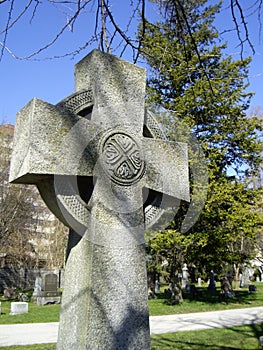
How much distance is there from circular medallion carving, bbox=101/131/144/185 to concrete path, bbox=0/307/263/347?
700 cm

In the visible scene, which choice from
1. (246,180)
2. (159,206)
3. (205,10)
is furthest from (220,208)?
(159,206)

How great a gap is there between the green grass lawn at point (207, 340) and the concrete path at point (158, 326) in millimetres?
755

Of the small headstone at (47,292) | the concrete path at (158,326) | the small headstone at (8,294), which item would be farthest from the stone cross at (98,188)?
the small headstone at (8,294)

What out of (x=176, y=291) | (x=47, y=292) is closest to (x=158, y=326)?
(x=176, y=291)

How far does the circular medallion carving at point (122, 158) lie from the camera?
9.62 feet

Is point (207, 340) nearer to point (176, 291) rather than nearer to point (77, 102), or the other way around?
point (77, 102)

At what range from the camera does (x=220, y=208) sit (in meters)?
18.8

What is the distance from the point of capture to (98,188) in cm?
286

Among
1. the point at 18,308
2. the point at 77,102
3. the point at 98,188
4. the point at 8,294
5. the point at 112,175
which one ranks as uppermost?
the point at 77,102

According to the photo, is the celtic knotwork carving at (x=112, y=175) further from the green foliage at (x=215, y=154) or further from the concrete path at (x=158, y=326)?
the green foliage at (x=215, y=154)

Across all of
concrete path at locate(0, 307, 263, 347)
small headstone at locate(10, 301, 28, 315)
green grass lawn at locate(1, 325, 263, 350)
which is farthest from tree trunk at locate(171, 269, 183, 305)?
green grass lawn at locate(1, 325, 263, 350)

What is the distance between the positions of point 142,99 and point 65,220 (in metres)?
1.31

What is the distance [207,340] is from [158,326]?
2947 millimetres

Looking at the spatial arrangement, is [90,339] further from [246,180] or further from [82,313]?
[246,180]
